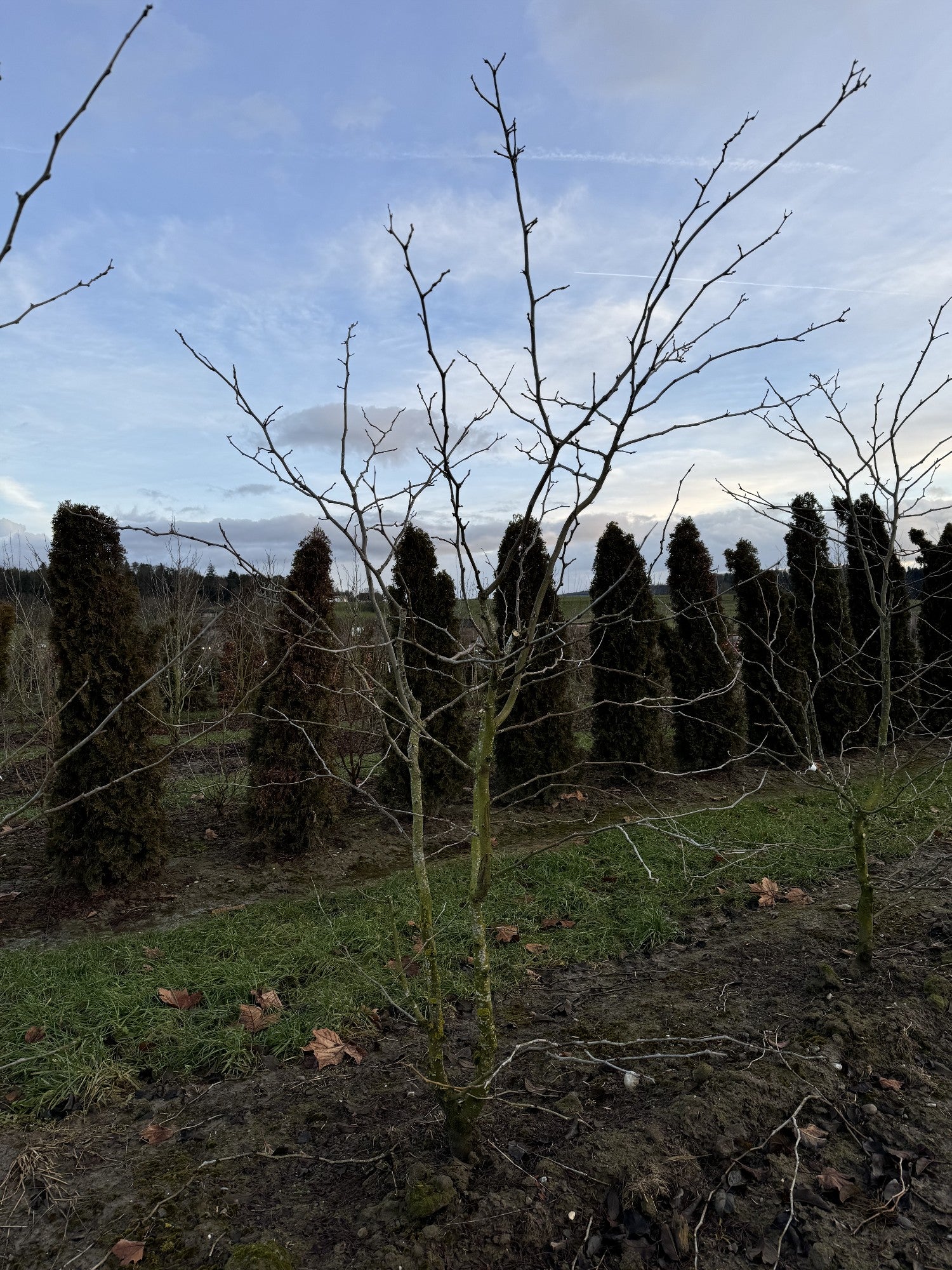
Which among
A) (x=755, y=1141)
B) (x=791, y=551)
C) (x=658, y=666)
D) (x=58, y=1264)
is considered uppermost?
(x=791, y=551)

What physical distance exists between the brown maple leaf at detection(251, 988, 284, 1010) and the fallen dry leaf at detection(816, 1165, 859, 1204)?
234 centimetres

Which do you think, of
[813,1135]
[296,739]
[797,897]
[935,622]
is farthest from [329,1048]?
[935,622]

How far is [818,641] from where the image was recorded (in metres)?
9.87

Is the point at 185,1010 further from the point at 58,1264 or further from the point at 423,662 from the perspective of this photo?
the point at 423,662

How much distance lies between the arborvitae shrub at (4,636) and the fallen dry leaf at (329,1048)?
8.32 metres

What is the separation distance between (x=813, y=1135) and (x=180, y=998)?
2.80 m

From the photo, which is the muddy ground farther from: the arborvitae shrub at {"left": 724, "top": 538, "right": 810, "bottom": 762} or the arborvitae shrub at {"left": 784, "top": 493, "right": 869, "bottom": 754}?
the arborvitae shrub at {"left": 784, "top": 493, "right": 869, "bottom": 754}

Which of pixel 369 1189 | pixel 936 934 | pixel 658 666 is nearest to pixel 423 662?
pixel 658 666

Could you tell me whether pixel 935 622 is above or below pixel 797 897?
above

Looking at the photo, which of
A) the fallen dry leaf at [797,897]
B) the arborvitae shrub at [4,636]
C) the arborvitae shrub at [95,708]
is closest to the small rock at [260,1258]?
the fallen dry leaf at [797,897]

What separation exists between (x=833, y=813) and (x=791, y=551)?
4345 millimetres

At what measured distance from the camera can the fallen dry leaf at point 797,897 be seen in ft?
15.3

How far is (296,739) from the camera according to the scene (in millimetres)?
6527

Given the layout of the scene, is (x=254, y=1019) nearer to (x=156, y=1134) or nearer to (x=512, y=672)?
(x=156, y=1134)
